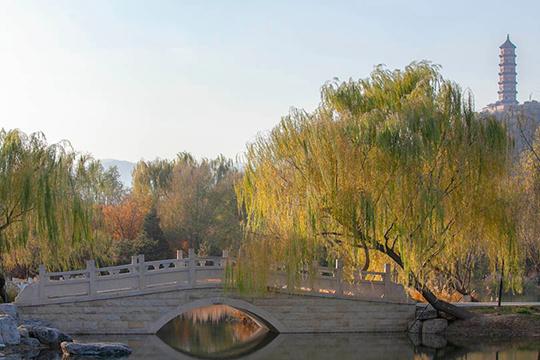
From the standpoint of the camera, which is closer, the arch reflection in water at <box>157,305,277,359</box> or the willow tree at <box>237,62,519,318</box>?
the willow tree at <box>237,62,519,318</box>

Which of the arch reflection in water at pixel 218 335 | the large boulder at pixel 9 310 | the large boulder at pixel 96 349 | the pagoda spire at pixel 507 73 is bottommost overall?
the arch reflection in water at pixel 218 335

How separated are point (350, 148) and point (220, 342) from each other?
5642mm

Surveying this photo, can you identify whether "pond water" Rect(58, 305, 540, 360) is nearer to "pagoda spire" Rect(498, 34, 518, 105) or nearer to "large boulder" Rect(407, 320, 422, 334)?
"large boulder" Rect(407, 320, 422, 334)

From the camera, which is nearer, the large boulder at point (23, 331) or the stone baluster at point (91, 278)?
the large boulder at point (23, 331)

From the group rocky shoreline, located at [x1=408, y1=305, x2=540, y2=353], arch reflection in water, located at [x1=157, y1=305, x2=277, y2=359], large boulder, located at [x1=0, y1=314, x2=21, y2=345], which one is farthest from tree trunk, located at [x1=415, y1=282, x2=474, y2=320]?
large boulder, located at [x1=0, y1=314, x2=21, y2=345]

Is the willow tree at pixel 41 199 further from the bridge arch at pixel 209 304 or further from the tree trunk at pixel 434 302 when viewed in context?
the tree trunk at pixel 434 302

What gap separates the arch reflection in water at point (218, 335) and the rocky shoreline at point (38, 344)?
2.19 m

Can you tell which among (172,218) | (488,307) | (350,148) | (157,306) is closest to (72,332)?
(157,306)

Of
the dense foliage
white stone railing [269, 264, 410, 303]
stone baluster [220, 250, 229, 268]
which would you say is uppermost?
the dense foliage

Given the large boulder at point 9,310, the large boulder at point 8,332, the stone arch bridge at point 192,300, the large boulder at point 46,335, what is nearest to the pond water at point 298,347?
the stone arch bridge at point 192,300

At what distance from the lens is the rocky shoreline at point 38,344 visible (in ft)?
50.4

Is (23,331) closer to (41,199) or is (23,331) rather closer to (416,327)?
(41,199)

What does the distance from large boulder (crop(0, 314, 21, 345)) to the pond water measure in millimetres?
1668

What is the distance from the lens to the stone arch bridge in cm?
1756
